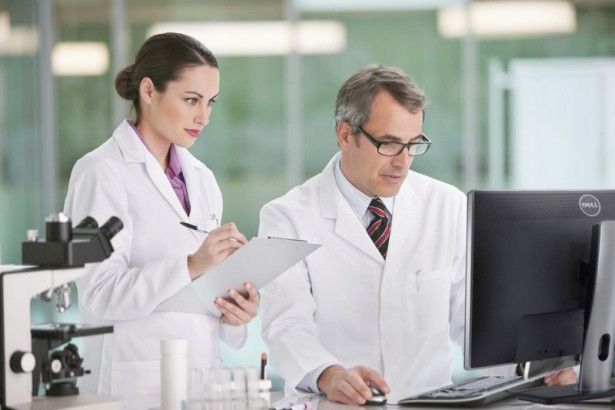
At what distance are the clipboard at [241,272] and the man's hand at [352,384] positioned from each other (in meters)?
0.31

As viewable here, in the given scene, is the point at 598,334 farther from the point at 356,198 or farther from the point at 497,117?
the point at 497,117

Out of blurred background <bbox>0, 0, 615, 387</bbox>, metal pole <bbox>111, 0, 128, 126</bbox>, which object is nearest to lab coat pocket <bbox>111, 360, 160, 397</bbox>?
blurred background <bbox>0, 0, 615, 387</bbox>

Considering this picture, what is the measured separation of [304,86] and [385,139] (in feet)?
12.8

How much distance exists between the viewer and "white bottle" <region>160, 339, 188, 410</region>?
86.6 inches

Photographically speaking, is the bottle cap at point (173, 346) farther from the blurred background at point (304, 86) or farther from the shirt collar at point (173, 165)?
the blurred background at point (304, 86)

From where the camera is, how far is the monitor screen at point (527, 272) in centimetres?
235

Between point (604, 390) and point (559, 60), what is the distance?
446 cm

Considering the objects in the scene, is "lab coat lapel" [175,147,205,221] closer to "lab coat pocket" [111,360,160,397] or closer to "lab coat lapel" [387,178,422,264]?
"lab coat pocket" [111,360,160,397]

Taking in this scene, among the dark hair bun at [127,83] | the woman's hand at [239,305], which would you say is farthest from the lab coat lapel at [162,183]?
the woman's hand at [239,305]

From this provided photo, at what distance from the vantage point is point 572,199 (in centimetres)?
249

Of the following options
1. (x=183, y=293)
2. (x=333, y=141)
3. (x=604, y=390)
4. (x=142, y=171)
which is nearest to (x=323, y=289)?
(x=183, y=293)

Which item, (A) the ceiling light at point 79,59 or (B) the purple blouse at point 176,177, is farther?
(A) the ceiling light at point 79,59

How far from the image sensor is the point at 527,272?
2404 mm

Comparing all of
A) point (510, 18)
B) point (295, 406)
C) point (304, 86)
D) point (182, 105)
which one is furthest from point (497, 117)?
point (295, 406)
